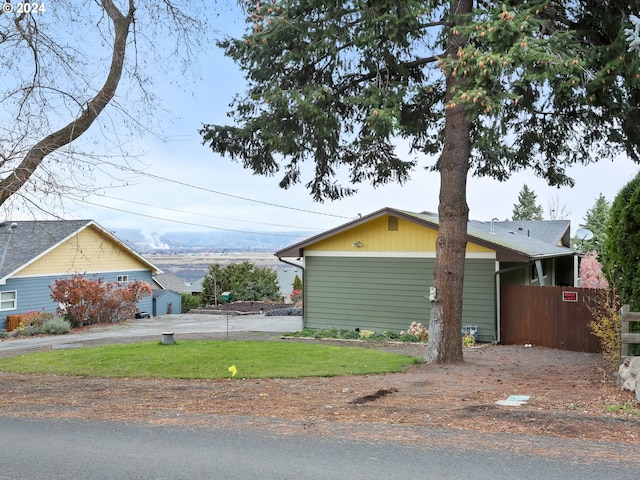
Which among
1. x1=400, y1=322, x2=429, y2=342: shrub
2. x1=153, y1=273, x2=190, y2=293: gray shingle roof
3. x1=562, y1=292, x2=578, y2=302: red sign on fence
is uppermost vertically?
x1=153, y1=273, x2=190, y2=293: gray shingle roof

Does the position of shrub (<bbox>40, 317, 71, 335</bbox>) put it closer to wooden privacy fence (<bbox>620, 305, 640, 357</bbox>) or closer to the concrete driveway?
the concrete driveway

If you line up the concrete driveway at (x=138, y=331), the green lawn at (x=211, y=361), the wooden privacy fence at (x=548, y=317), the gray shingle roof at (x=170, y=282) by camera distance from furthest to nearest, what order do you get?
the gray shingle roof at (x=170, y=282), the concrete driveway at (x=138, y=331), the wooden privacy fence at (x=548, y=317), the green lawn at (x=211, y=361)

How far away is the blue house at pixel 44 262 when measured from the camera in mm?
29500

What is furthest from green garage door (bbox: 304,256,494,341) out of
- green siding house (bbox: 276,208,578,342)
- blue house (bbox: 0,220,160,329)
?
blue house (bbox: 0,220,160,329)

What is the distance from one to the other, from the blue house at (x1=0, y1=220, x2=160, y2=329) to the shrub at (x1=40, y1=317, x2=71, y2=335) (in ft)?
10.6

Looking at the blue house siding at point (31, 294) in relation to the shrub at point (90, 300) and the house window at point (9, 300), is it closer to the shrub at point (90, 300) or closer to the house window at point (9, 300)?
the house window at point (9, 300)

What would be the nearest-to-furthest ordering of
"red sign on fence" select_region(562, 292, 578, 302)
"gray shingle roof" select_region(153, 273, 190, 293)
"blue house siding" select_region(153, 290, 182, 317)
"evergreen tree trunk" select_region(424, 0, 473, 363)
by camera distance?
"evergreen tree trunk" select_region(424, 0, 473, 363)
"red sign on fence" select_region(562, 292, 578, 302)
"blue house siding" select_region(153, 290, 182, 317)
"gray shingle roof" select_region(153, 273, 190, 293)

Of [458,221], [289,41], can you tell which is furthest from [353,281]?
[289,41]

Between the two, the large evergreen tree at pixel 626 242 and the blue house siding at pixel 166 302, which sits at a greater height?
the large evergreen tree at pixel 626 242

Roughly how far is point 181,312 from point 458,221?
100 ft

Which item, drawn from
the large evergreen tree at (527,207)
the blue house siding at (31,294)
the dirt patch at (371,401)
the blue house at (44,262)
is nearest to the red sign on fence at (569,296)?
the dirt patch at (371,401)

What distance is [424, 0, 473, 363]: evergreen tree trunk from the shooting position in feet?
43.6

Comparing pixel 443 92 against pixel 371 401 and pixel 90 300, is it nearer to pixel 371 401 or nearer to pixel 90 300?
pixel 371 401

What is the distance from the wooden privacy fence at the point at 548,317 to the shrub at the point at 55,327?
57.8 ft
